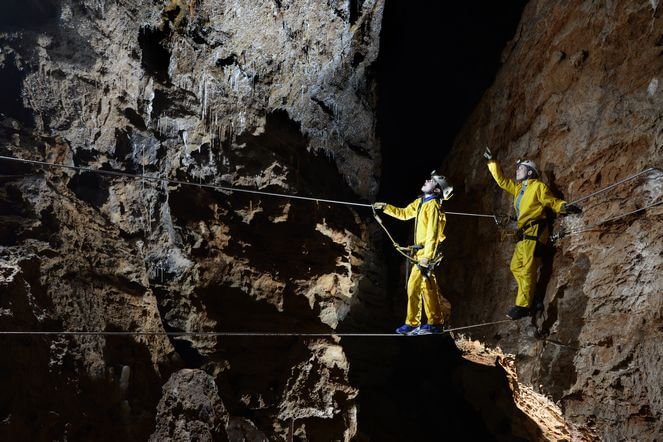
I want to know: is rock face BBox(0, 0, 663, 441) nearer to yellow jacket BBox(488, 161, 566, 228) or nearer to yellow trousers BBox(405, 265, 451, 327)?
yellow jacket BBox(488, 161, 566, 228)

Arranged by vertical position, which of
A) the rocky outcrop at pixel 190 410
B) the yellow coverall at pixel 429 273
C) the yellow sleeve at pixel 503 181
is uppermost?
the yellow sleeve at pixel 503 181

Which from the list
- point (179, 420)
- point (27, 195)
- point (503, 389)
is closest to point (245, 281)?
point (179, 420)

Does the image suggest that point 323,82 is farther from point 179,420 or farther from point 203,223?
point 179,420

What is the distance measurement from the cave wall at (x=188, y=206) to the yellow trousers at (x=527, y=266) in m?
2.72

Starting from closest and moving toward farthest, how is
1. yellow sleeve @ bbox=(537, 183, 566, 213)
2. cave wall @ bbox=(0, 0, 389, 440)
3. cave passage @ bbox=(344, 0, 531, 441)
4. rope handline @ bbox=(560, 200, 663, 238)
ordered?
1. rope handline @ bbox=(560, 200, 663, 238)
2. yellow sleeve @ bbox=(537, 183, 566, 213)
3. cave wall @ bbox=(0, 0, 389, 440)
4. cave passage @ bbox=(344, 0, 531, 441)

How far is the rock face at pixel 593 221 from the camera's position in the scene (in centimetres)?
420

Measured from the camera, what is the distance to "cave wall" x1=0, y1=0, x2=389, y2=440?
5258 mm

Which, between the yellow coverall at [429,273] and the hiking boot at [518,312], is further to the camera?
the yellow coverall at [429,273]

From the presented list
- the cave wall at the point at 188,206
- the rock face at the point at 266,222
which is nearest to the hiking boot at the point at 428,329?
the rock face at the point at 266,222

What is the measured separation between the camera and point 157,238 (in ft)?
20.1

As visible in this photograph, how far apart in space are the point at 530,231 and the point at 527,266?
39 cm

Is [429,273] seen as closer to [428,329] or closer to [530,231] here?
[428,329]

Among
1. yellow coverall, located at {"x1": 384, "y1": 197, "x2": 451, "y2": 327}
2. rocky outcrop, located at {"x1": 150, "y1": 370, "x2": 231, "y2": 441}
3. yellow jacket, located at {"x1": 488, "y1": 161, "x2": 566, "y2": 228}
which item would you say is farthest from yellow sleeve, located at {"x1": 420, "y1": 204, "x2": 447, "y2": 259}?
rocky outcrop, located at {"x1": 150, "y1": 370, "x2": 231, "y2": 441}

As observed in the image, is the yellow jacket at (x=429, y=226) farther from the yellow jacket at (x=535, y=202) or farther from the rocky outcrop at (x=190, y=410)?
the rocky outcrop at (x=190, y=410)
